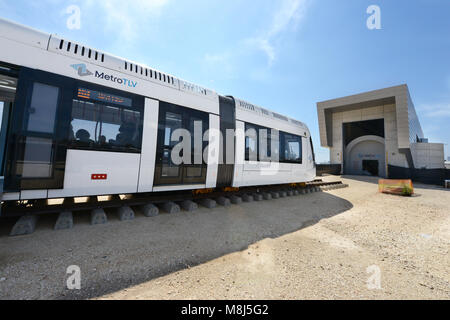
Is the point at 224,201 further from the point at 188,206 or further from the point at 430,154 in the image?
the point at 430,154

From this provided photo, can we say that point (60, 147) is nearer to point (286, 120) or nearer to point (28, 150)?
point (28, 150)

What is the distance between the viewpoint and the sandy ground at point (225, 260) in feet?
6.59

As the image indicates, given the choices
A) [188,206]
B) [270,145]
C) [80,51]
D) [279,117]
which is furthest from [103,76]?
[279,117]

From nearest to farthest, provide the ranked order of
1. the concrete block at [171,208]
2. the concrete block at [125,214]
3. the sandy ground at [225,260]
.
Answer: the sandy ground at [225,260] < the concrete block at [125,214] < the concrete block at [171,208]

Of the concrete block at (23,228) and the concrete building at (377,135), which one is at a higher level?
the concrete building at (377,135)

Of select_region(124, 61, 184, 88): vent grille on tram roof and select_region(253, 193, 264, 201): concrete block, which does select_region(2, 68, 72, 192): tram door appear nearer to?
select_region(124, 61, 184, 88): vent grille on tram roof

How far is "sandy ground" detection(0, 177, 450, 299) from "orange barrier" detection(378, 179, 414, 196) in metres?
6.57

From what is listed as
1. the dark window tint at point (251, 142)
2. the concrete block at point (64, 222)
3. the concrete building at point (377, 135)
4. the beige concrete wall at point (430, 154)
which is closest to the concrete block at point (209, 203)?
the dark window tint at point (251, 142)

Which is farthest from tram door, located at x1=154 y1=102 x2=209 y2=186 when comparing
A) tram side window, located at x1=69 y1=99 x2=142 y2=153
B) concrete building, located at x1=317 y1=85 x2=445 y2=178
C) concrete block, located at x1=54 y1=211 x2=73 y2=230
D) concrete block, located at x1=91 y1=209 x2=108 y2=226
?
concrete building, located at x1=317 y1=85 x2=445 y2=178

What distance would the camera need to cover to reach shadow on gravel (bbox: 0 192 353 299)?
2021mm

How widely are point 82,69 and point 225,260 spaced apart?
4510 mm

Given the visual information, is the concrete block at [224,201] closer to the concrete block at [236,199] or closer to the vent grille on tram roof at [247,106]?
the concrete block at [236,199]

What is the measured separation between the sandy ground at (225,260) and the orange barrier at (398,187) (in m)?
6.57

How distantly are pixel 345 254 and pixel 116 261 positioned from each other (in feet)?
11.9
